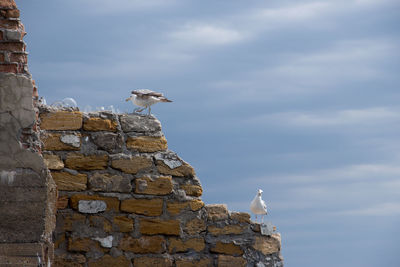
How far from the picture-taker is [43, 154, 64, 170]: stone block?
25.3ft

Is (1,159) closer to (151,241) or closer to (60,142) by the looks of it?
(60,142)

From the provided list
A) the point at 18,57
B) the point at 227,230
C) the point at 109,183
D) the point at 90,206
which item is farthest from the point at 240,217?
the point at 18,57

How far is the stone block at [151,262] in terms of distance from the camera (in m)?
7.78

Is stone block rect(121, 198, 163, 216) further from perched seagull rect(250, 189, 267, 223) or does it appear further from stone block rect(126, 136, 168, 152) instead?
perched seagull rect(250, 189, 267, 223)

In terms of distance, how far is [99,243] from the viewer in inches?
303

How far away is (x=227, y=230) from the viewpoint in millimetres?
8102

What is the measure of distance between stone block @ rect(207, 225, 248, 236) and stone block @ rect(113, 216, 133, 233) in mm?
950

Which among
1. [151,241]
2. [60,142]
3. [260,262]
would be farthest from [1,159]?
[260,262]

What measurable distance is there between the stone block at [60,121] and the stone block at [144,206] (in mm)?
1057

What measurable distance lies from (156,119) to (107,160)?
0.80 m

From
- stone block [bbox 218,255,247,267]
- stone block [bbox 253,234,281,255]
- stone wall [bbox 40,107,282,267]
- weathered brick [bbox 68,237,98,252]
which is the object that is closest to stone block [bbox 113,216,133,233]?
stone wall [bbox 40,107,282,267]

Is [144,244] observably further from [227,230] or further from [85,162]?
[85,162]

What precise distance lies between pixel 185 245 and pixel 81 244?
1205 mm

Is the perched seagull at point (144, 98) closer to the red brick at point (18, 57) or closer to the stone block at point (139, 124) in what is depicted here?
the stone block at point (139, 124)
